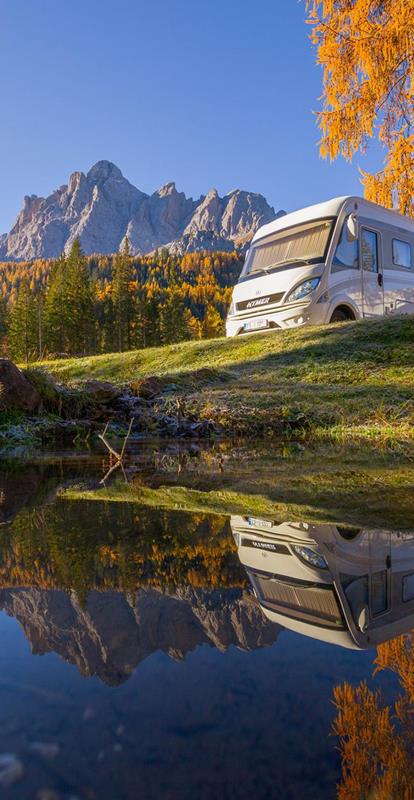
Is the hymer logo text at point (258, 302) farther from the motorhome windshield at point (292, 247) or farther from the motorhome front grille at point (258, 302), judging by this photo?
the motorhome windshield at point (292, 247)

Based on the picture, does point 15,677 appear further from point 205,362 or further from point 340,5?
point 340,5

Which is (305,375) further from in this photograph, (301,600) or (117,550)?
(301,600)

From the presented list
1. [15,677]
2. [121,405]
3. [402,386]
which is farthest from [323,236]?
[15,677]

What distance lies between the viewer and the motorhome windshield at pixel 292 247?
32.3 ft

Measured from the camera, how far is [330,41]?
8945mm

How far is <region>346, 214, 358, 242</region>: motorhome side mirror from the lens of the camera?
393 inches

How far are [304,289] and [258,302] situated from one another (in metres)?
1.08

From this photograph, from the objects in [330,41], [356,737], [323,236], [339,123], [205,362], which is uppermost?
[330,41]

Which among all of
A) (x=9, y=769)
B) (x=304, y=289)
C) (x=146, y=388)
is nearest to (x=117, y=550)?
(x=9, y=769)

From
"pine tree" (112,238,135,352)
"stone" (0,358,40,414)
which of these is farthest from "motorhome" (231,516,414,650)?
"pine tree" (112,238,135,352)

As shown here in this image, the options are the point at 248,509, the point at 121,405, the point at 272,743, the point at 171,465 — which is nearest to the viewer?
the point at 272,743

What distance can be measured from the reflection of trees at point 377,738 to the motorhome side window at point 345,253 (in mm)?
9598

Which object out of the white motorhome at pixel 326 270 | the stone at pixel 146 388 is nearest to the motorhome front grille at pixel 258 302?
the white motorhome at pixel 326 270

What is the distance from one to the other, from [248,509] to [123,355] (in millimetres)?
10481
